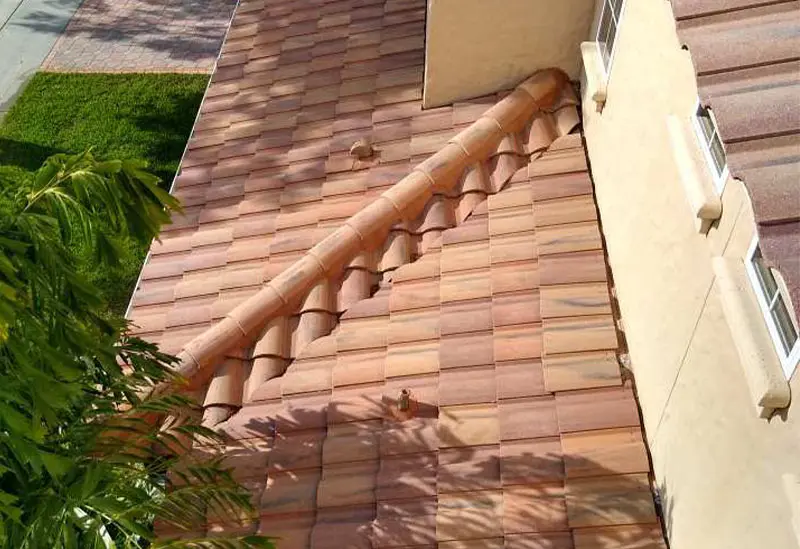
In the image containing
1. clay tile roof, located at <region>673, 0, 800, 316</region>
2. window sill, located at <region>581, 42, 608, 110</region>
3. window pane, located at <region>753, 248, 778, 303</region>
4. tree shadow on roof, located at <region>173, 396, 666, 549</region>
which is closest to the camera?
clay tile roof, located at <region>673, 0, 800, 316</region>

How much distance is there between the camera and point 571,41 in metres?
7.22

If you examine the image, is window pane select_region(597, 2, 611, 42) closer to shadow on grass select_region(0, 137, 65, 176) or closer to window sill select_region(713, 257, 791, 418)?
window sill select_region(713, 257, 791, 418)

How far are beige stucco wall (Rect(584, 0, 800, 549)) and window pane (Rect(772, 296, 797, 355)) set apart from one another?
18 cm

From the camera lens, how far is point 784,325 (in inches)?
128

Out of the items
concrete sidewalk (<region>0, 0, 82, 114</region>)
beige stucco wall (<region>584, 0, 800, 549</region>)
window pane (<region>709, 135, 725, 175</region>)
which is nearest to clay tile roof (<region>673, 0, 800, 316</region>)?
beige stucco wall (<region>584, 0, 800, 549</region>)

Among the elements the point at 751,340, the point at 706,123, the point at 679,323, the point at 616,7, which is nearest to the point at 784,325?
the point at 751,340

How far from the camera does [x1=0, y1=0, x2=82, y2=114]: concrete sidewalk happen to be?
1492 centimetres

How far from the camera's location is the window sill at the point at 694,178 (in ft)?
12.6

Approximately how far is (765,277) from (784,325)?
0.27 metres

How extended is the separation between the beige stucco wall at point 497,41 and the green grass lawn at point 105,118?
241 inches

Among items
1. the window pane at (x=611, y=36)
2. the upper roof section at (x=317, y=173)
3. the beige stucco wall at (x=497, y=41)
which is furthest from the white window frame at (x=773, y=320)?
the beige stucco wall at (x=497, y=41)

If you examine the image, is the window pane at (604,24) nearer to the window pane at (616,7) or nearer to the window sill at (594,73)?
the window sill at (594,73)

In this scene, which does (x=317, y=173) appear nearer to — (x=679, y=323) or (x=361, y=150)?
(x=361, y=150)

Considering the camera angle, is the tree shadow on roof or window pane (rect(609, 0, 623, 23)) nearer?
the tree shadow on roof
